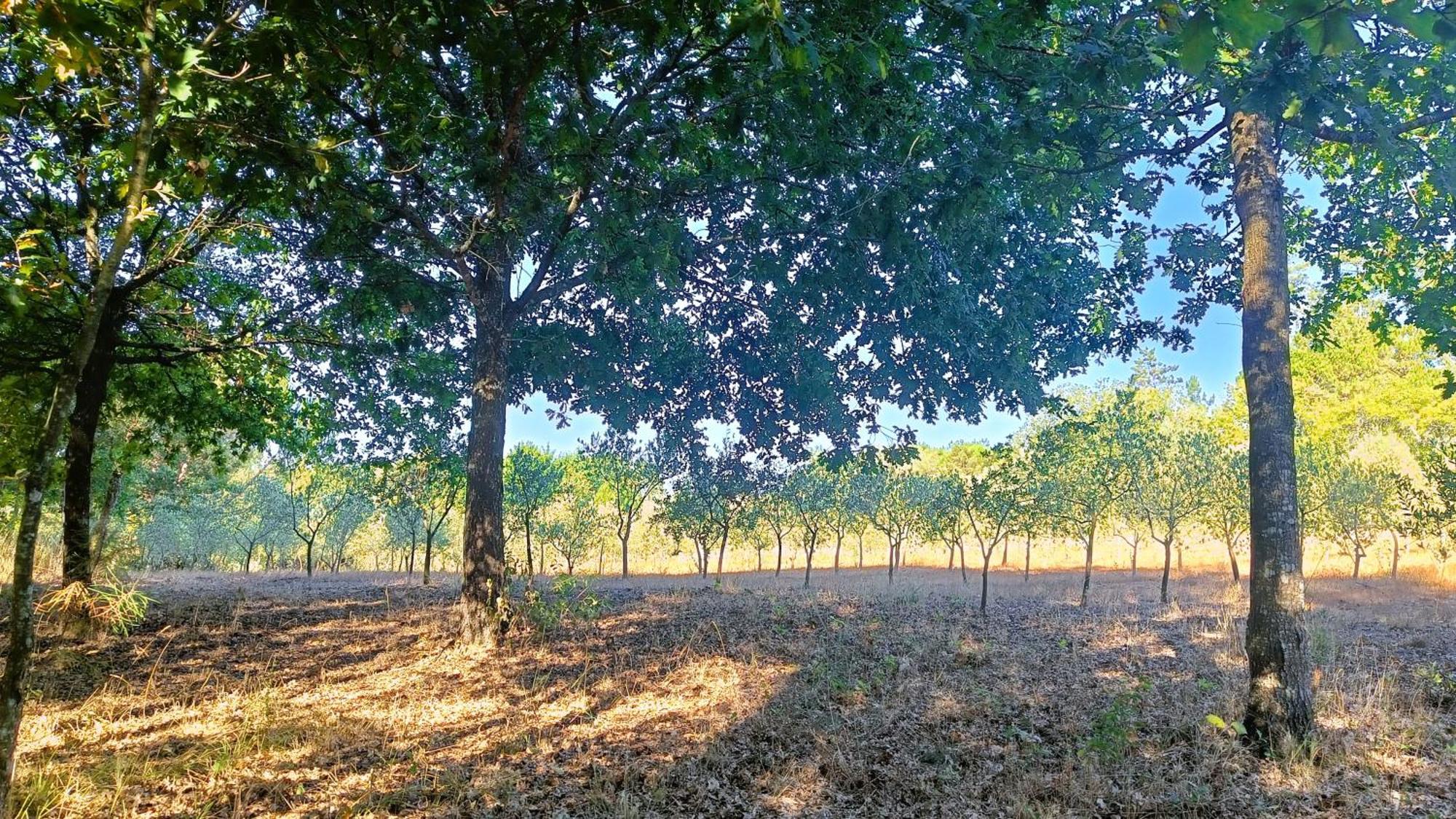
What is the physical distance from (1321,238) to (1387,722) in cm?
904

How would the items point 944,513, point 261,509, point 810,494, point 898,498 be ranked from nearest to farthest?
point 944,513
point 810,494
point 898,498
point 261,509

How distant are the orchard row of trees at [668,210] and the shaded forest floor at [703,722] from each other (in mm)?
1024

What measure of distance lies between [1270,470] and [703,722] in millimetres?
6383

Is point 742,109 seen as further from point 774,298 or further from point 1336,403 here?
point 1336,403

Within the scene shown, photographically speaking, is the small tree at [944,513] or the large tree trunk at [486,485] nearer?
the large tree trunk at [486,485]

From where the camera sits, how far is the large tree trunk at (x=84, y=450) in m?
8.66

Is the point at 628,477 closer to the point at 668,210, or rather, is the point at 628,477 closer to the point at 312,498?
the point at 312,498

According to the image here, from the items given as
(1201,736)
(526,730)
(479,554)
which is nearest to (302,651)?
(479,554)

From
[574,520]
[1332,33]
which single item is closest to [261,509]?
[574,520]

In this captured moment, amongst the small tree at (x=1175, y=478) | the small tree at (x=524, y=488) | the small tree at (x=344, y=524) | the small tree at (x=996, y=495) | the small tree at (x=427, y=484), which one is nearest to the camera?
the small tree at (x=427, y=484)

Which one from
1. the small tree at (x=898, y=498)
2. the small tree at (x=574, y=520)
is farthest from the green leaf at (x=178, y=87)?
the small tree at (x=574, y=520)

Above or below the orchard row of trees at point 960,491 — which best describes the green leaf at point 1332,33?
above

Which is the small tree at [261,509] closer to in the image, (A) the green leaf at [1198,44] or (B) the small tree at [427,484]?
(B) the small tree at [427,484]

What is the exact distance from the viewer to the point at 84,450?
8898 millimetres
